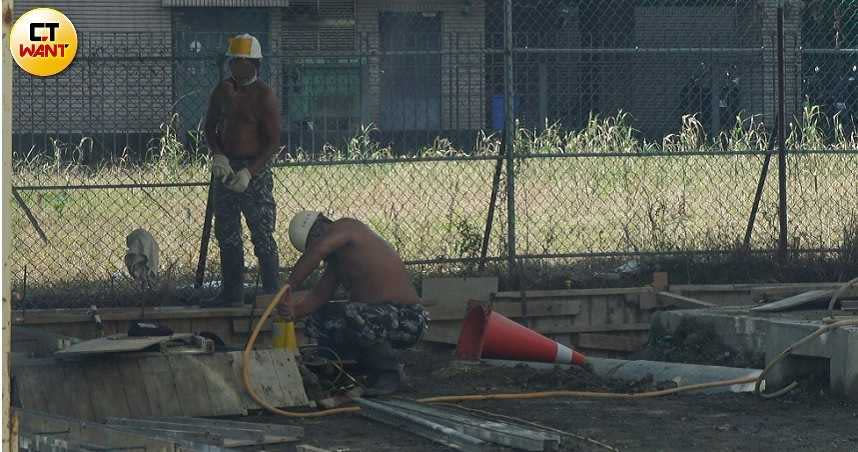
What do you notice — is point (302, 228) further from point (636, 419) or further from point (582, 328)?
point (582, 328)

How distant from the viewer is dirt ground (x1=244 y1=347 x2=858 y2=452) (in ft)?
27.5

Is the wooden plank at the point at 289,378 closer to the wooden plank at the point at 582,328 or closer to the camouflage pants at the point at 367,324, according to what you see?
the camouflage pants at the point at 367,324

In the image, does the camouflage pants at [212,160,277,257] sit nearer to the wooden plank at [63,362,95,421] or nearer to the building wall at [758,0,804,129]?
the wooden plank at [63,362,95,421]

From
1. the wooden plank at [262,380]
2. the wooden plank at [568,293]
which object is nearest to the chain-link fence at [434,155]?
the wooden plank at [568,293]

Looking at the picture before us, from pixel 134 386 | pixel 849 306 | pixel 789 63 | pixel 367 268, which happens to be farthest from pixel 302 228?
pixel 789 63

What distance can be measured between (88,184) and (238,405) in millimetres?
4094

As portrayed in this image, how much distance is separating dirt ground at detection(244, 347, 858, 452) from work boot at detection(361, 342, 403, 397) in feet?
0.49

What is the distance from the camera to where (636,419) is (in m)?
9.13

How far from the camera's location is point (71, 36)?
547 inches

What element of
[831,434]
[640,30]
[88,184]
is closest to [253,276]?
[88,184]

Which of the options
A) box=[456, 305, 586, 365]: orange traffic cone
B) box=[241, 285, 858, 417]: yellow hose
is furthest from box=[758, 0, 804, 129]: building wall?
box=[241, 285, 858, 417]: yellow hose

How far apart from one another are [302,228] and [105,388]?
1.67 m

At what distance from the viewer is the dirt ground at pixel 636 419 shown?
27.5 feet

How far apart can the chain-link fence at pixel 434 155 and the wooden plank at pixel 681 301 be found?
85 cm
